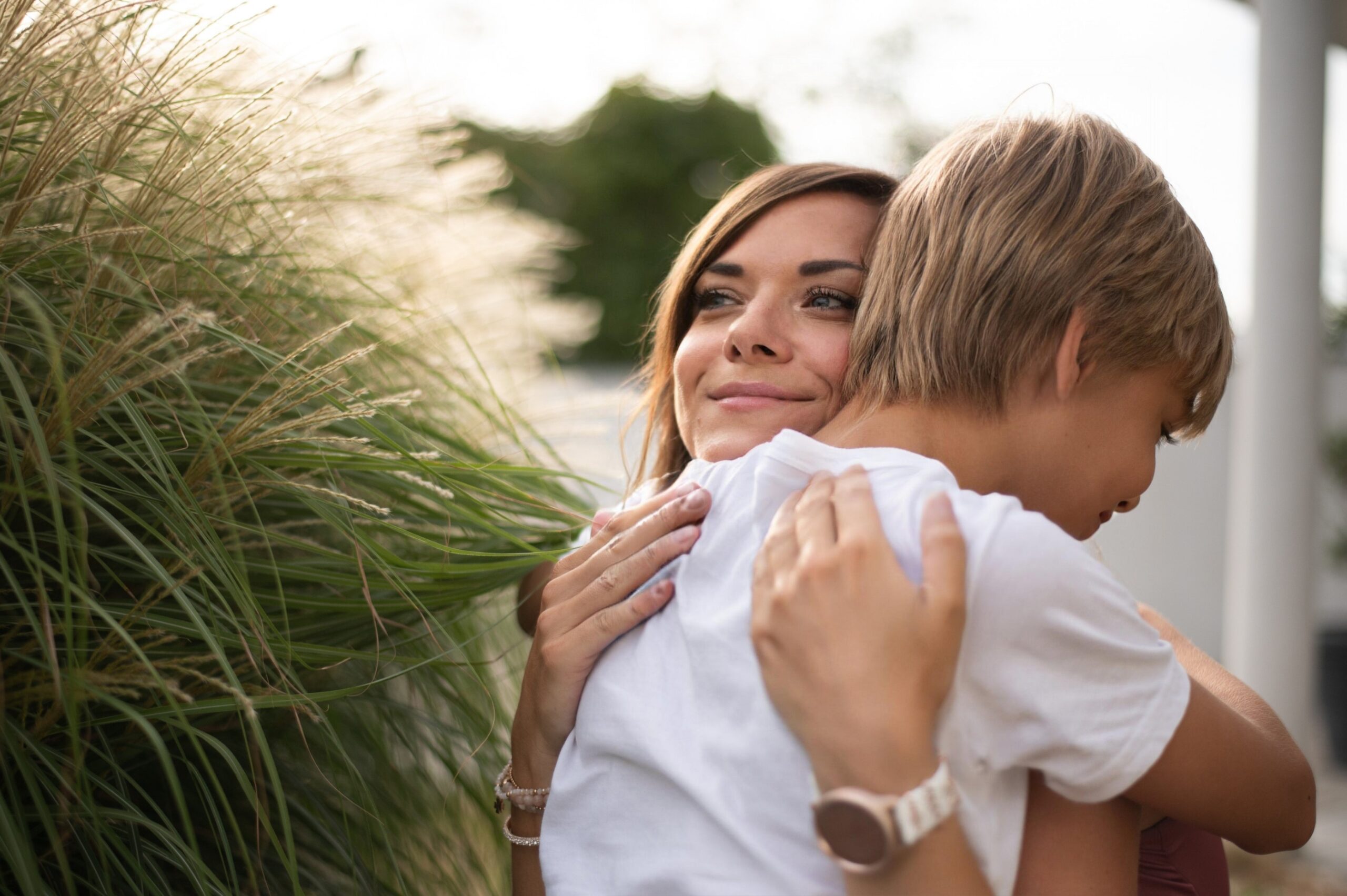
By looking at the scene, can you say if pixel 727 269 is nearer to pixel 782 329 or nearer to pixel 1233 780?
pixel 782 329

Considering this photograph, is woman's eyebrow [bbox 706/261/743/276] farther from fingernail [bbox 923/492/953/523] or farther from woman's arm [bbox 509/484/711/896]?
fingernail [bbox 923/492/953/523]

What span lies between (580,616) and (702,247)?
0.73m

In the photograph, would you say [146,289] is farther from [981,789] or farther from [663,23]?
[663,23]

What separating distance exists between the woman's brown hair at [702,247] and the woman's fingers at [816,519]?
627 millimetres

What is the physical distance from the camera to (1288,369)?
3.91 meters

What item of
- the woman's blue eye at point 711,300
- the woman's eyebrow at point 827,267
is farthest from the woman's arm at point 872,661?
the woman's blue eye at point 711,300

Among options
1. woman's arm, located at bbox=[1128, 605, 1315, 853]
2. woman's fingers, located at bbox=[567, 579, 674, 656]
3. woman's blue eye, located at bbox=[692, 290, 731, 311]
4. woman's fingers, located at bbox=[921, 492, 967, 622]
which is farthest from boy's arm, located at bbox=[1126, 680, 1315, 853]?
woman's blue eye, located at bbox=[692, 290, 731, 311]

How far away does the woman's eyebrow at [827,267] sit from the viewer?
1596 mm

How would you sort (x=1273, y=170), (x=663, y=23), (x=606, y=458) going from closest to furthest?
(x=606, y=458)
(x=1273, y=170)
(x=663, y=23)

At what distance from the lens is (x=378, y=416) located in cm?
158

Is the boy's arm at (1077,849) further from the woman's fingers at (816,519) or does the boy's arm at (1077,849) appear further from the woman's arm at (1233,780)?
the woman's fingers at (816,519)

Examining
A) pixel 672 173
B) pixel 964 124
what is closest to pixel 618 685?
pixel 964 124

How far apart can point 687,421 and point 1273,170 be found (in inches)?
131

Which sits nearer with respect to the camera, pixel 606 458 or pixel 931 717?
pixel 931 717
